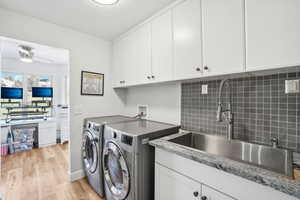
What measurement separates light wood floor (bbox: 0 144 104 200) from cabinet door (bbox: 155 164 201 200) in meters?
1.10

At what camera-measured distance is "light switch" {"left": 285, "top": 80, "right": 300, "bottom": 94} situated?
99 cm

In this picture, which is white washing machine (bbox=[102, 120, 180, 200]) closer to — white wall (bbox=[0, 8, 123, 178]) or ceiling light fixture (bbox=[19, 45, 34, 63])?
white wall (bbox=[0, 8, 123, 178])

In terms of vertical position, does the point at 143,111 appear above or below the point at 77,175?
above

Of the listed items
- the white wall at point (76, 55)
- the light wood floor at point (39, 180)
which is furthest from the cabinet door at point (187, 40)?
the light wood floor at point (39, 180)

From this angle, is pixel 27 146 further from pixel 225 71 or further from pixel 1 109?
pixel 225 71

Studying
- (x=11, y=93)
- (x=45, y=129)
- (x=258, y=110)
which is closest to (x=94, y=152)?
(x=258, y=110)

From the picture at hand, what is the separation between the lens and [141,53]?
1843 mm

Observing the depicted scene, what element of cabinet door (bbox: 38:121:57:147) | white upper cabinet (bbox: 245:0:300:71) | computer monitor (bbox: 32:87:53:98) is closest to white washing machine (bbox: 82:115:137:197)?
white upper cabinet (bbox: 245:0:300:71)

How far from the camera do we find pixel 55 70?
4.14 metres

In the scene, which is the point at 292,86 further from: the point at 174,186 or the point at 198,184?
the point at 174,186

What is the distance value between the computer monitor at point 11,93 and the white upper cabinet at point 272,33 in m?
5.02

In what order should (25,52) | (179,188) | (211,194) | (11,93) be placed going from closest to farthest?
(211,194) < (179,188) < (25,52) < (11,93)

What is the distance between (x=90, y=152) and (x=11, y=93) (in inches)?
131

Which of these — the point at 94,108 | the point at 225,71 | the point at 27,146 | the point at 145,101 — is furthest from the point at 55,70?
the point at 225,71
